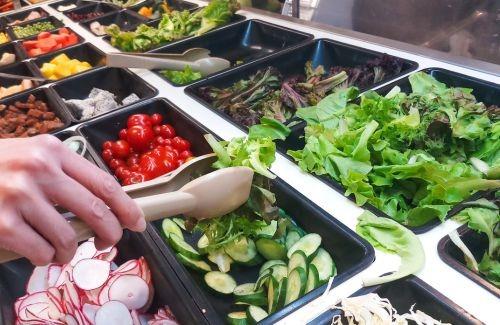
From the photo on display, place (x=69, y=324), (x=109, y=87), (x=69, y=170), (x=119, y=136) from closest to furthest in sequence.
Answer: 1. (x=69, y=170)
2. (x=69, y=324)
3. (x=119, y=136)
4. (x=109, y=87)

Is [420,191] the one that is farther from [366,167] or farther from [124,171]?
[124,171]

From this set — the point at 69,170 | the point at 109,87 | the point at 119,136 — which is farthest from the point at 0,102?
the point at 69,170

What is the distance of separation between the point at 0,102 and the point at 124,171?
97cm

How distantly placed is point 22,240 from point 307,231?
85 cm

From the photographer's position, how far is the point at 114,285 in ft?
4.21

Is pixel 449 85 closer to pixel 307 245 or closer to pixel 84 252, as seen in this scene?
pixel 307 245

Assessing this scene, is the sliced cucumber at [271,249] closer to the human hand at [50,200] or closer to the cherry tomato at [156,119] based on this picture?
the human hand at [50,200]

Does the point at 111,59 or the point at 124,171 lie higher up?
the point at 111,59

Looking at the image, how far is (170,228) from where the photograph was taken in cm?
142

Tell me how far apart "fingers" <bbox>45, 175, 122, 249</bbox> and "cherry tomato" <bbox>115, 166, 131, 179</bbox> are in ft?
3.44

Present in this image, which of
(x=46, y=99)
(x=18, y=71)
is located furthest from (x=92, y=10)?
(x=46, y=99)

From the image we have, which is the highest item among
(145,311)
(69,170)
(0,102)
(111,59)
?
(69,170)

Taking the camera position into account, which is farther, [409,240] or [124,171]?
[124,171]

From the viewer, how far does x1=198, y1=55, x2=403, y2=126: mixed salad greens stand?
1.98 m
